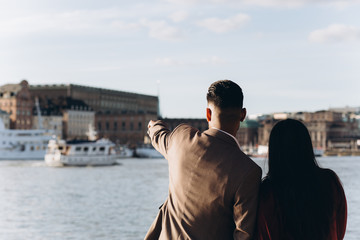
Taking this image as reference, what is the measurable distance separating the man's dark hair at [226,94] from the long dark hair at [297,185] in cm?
20

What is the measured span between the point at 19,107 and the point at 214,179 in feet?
402

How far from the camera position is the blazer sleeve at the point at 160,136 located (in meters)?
3.60

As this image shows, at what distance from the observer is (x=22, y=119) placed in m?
123

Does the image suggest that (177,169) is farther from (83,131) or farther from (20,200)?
(83,131)

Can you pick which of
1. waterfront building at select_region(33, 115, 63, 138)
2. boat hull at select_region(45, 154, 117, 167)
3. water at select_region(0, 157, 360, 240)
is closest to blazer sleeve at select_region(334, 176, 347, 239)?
water at select_region(0, 157, 360, 240)

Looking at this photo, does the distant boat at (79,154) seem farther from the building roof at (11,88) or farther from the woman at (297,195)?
the woman at (297,195)

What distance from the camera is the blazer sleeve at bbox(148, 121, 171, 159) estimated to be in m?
3.60

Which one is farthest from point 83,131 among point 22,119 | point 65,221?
point 65,221

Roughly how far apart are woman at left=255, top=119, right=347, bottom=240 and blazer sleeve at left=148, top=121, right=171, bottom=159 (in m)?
0.46

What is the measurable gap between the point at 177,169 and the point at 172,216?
21 cm

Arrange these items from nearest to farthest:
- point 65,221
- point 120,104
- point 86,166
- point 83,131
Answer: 1. point 65,221
2. point 86,166
3. point 83,131
4. point 120,104

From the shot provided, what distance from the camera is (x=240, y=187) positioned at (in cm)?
331

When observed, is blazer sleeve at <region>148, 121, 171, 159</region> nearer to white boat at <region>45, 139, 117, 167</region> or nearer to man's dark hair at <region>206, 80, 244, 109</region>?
man's dark hair at <region>206, 80, 244, 109</region>

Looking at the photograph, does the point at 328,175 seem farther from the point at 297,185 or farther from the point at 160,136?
the point at 160,136
